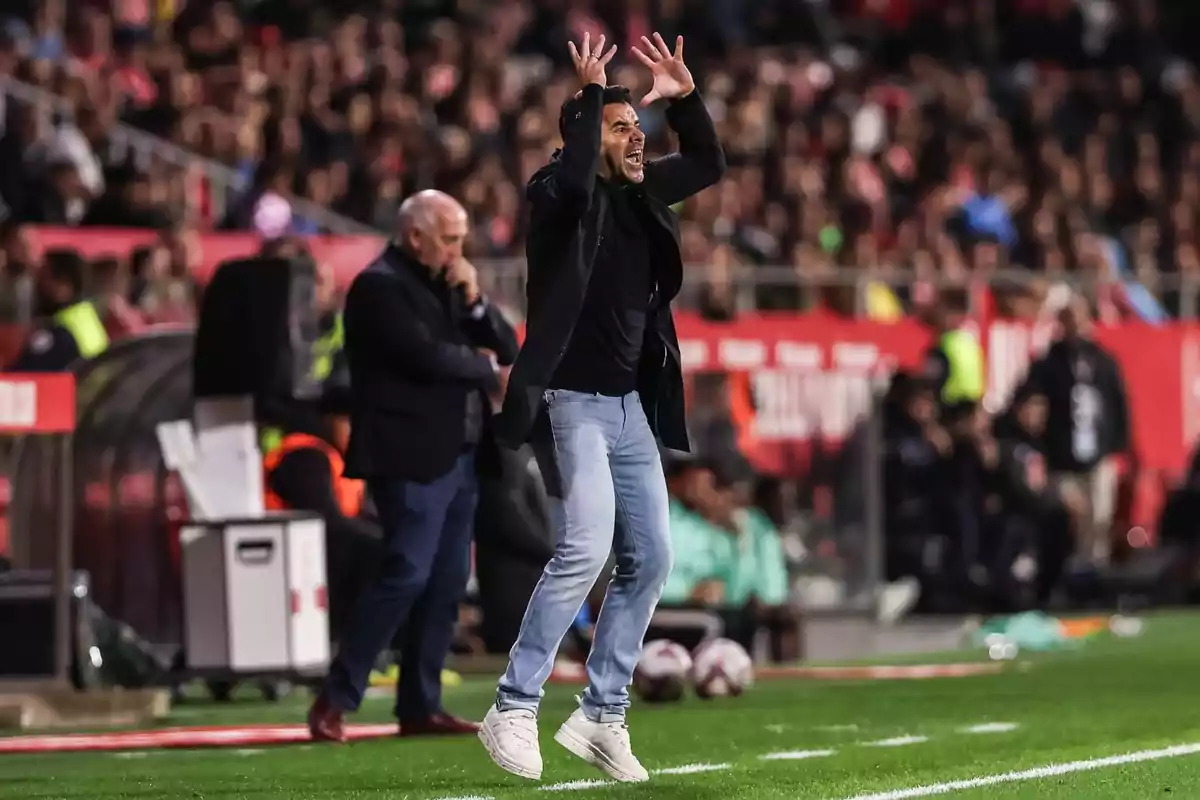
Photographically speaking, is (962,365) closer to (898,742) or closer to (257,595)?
(257,595)

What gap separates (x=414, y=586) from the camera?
1109 cm

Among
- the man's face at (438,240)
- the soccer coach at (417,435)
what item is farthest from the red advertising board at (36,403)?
the man's face at (438,240)

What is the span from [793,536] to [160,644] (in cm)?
482

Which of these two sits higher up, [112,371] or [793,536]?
[112,371]

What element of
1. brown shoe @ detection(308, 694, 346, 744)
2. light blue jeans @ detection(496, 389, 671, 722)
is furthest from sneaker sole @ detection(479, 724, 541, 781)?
brown shoe @ detection(308, 694, 346, 744)

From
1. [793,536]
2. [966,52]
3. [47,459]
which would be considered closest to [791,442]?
[793,536]

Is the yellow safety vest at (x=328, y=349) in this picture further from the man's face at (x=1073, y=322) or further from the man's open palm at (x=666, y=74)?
the man's face at (x=1073, y=322)

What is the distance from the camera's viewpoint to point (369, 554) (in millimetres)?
14469

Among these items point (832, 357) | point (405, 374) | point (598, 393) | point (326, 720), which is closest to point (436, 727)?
point (326, 720)

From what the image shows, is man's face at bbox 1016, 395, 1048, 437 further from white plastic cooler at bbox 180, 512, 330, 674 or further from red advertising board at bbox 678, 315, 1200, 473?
white plastic cooler at bbox 180, 512, 330, 674

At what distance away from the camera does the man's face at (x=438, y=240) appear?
11352 mm

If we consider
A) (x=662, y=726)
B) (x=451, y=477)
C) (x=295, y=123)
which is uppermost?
(x=295, y=123)

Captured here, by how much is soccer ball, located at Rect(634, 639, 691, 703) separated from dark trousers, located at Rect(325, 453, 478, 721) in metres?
2.19

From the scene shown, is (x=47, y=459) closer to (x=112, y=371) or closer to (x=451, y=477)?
(x=112, y=371)
